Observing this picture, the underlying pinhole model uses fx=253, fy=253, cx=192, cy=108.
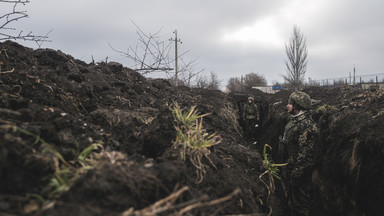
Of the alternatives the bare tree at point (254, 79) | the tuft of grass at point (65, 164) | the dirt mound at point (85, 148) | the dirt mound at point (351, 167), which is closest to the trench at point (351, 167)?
the dirt mound at point (351, 167)

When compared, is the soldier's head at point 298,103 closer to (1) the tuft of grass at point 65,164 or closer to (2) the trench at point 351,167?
(2) the trench at point 351,167

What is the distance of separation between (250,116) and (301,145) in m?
7.46

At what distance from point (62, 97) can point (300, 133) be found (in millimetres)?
3703

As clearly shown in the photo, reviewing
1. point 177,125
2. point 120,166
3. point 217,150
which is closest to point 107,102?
point 177,125

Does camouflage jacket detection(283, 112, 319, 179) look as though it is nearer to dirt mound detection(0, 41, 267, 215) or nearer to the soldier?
dirt mound detection(0, 41, 267, 215)

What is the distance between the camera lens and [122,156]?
142cm

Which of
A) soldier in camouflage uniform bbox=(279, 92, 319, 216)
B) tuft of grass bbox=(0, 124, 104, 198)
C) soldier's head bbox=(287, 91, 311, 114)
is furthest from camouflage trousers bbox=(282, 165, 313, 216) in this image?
tuft of grass bbox=(0, 124, 104, 198)

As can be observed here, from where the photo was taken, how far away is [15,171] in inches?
44.1

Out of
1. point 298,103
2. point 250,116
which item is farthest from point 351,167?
point 250,116

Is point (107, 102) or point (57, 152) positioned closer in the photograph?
point (57, 152)

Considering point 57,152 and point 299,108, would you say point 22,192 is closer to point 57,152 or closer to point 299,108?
point 57,152

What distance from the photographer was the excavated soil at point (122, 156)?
1133mm

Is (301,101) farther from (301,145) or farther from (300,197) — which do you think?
(300,197)

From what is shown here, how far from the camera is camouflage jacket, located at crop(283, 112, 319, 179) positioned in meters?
4.24
